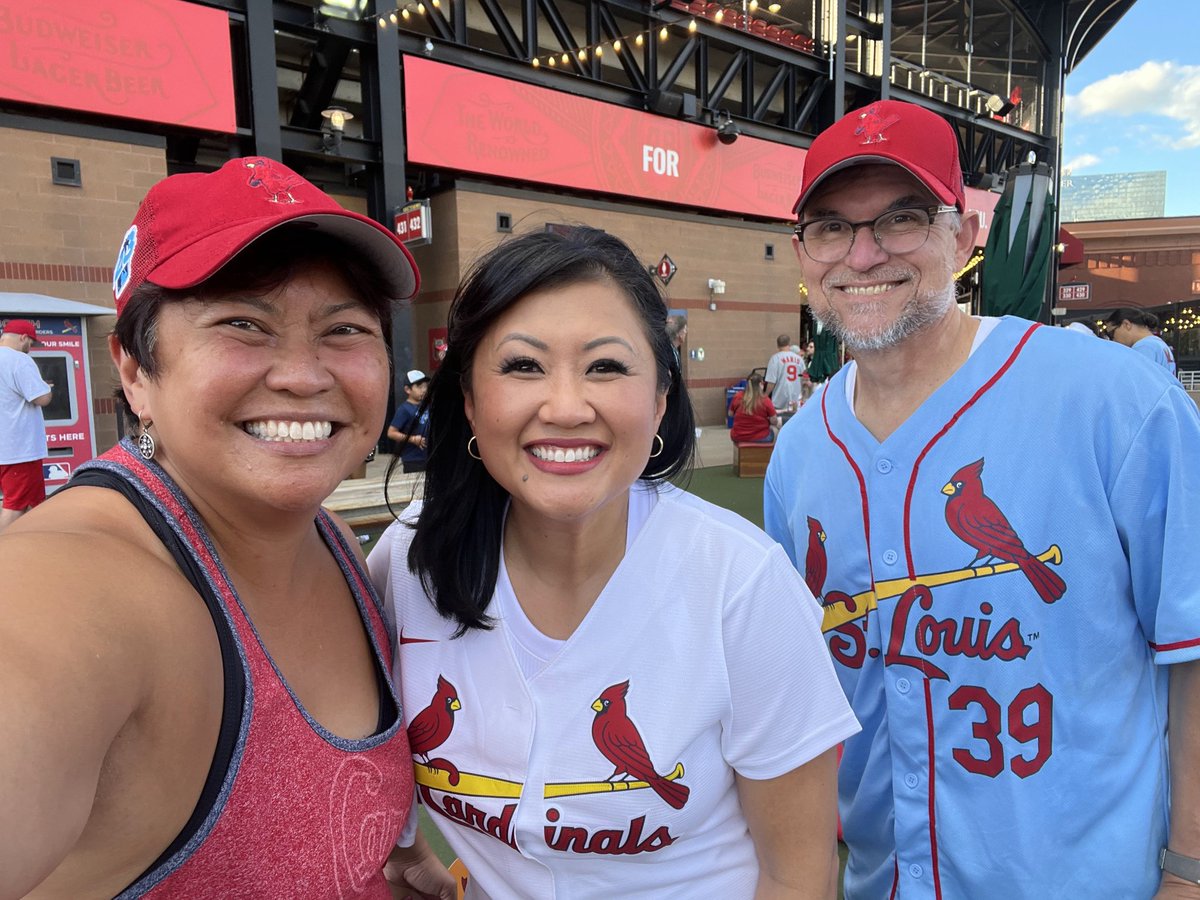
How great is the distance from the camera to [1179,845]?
1.41 m

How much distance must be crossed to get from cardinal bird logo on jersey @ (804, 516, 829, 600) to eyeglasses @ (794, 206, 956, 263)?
2.17ft

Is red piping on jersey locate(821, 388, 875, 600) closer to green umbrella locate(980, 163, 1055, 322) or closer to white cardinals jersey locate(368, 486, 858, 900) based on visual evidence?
white cardinals jersey locate(368, 486, 858, 900)

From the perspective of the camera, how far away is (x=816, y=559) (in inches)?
69.4

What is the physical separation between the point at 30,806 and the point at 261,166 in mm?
923

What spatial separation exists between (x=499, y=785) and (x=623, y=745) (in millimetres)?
245

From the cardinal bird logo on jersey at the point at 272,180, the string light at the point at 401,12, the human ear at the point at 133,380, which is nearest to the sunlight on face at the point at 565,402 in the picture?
the cardinal bird logo on jersey at the point at 272,180

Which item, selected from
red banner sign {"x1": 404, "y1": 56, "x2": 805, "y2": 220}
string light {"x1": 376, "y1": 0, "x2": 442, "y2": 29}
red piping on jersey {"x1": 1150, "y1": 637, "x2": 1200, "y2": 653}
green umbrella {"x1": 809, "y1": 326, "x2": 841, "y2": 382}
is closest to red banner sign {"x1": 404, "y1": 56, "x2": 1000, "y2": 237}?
red banner sign {"x1": 404, "y1": 56, "x2": 805, "y2": 220}

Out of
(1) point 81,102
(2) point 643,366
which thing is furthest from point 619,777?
(1) point 81,102

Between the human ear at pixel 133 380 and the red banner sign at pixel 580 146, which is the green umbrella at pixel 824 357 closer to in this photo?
the red banner sign at pixel 580 146

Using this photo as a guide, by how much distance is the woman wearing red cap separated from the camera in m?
0.79

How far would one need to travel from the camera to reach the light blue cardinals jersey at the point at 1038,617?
55.0 inches

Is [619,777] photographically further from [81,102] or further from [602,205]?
[602,205]

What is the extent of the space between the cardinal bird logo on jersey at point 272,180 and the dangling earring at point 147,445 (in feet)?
1.39

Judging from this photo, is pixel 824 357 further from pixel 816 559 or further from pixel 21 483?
pixel 816 559
